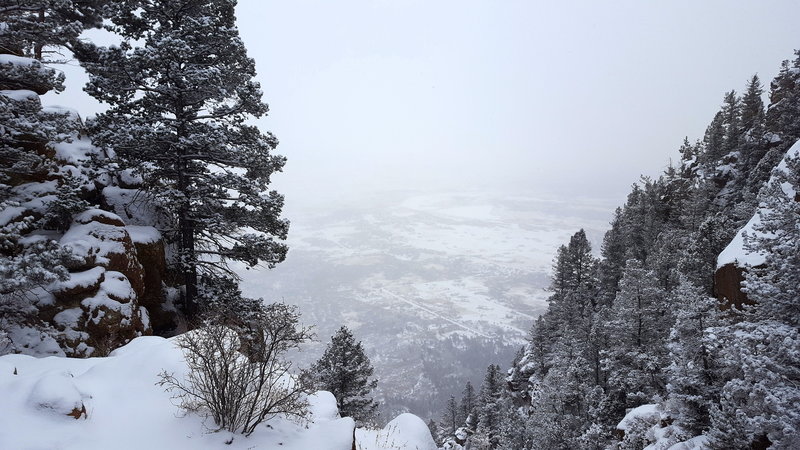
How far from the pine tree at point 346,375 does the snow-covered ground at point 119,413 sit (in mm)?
15107

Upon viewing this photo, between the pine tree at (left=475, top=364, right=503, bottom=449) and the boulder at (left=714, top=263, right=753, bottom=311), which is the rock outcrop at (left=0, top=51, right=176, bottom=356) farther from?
the pine tree at (left=475, top=364, right=503, bottom=449)

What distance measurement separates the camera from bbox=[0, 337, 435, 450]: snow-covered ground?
598cm

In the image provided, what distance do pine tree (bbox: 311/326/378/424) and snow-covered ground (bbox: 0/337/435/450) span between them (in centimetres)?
1511

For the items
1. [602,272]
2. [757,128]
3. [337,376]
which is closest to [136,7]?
[337,376]

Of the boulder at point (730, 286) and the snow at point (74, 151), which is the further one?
the boulder at point (730, 286)

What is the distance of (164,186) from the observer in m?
Result: 13.9

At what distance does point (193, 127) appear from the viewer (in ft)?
39.8

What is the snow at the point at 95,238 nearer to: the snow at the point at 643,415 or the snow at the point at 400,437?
the snow at the point at 400,437

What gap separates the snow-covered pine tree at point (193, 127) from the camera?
11320mm

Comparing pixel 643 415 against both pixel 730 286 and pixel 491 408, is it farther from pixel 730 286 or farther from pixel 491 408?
pixel 491 408

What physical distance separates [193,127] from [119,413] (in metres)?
8.48

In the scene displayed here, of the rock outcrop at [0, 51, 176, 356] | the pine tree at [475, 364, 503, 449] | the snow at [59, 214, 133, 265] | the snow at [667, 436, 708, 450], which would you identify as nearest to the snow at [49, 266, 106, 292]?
the rock outcrop at [0, 51, 176, 356]

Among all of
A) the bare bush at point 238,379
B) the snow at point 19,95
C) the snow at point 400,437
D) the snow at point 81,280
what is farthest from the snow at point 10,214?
the snow at point 400,437

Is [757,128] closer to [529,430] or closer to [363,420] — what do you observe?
[529,430]
